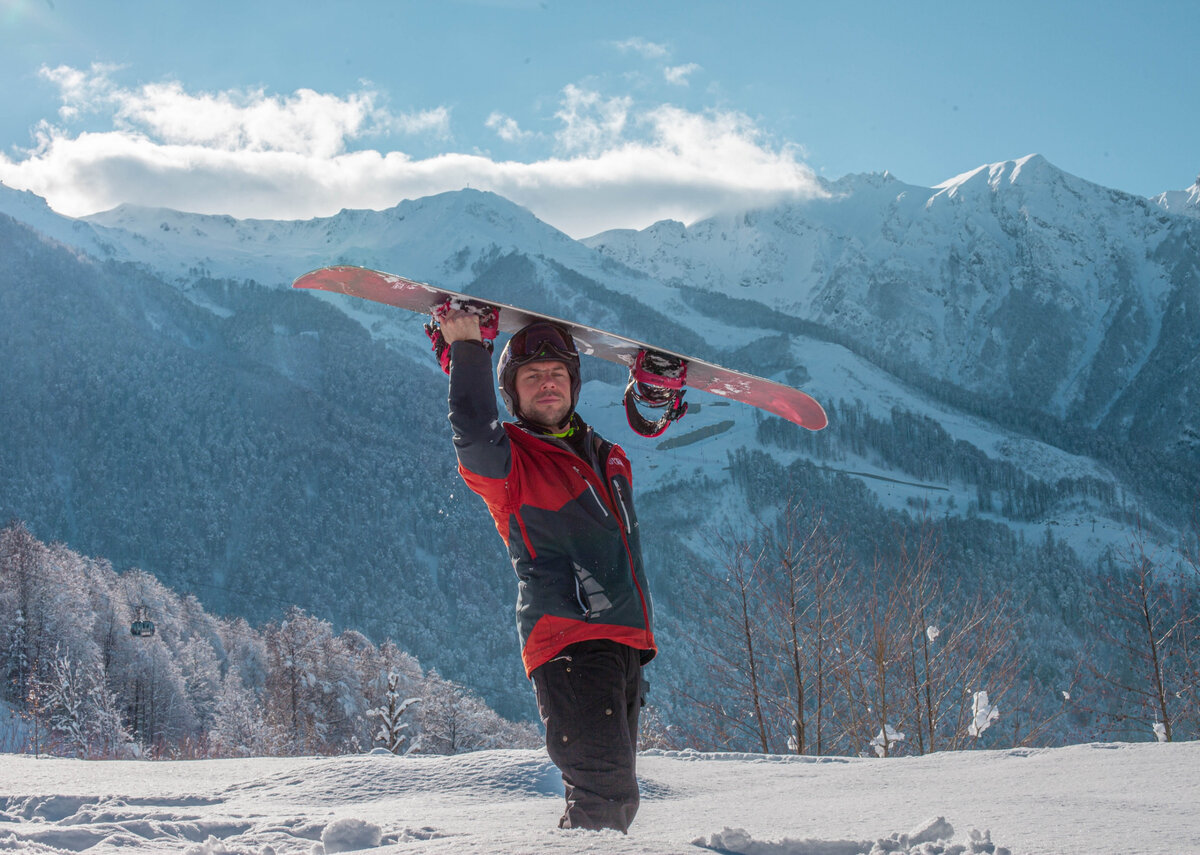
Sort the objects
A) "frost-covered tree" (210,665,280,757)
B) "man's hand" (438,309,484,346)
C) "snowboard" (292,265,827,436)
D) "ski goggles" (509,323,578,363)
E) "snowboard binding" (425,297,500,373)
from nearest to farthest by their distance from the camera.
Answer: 1. "man's hand" (438,309,484,346)
2. "snowboard binding" (425,297,500,373)
3. "ski goggles" (509,323,578,363)
4. "snowboard" (292,265,827,436)
5. "frost-covered tree" (210,665,280,757)

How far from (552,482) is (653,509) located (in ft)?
428

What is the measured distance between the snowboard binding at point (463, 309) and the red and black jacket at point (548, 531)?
10.1 inches

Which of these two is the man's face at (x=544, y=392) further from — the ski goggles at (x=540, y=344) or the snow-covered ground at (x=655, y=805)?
the snow-covered ground at (x=655, y=805)

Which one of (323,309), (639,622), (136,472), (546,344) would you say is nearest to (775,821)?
(639,622)

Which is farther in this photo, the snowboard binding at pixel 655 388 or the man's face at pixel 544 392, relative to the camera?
the snowboard binding at pixel 655 388

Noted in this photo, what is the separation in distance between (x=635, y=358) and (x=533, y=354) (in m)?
1.03

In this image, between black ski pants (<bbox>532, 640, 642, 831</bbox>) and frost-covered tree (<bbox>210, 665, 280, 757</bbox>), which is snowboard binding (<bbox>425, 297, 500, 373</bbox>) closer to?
black ski pants (<bbox>532, 640, 642, 831</bbox>)

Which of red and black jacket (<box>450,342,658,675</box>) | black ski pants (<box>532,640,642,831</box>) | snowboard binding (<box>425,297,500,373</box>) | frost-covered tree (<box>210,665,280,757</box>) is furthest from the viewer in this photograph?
frost-covered tree (<box>210,665,280,757</box>)

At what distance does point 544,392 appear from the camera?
11.2ft

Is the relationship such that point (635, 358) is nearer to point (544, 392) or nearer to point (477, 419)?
point (544, 392)

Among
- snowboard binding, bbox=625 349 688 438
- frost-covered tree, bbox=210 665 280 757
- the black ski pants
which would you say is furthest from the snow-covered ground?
frost-covered tree, bbox=210 665 280 757

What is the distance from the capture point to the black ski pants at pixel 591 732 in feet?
9.18

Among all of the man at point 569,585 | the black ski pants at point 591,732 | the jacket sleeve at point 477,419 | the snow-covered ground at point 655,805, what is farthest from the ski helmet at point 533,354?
the snow-covered ground at point 655,805

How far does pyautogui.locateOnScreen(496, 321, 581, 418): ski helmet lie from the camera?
3434 mm
